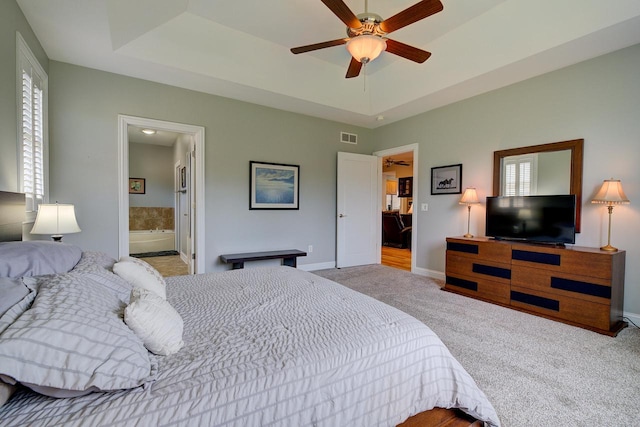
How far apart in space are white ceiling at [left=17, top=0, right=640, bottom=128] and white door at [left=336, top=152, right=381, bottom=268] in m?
1.12

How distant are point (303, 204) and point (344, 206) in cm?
77

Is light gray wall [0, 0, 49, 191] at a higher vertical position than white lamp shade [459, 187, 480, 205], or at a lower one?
higher

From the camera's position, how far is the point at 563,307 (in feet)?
8.96

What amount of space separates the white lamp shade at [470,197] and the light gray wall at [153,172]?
269 inches

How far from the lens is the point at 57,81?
10.0ft

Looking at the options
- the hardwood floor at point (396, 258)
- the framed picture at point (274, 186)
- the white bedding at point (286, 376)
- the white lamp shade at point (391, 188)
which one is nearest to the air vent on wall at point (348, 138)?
the framed picture at point (274, 186)

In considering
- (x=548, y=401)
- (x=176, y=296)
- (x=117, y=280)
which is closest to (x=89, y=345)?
(x=117, y=280)

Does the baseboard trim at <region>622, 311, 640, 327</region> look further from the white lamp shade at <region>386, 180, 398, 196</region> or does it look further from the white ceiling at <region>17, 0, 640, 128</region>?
the white lamp shade at <region>386, 180, 398, 196</region>

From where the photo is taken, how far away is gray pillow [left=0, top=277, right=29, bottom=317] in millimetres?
789

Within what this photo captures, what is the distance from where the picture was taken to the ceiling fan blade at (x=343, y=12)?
1.96 m

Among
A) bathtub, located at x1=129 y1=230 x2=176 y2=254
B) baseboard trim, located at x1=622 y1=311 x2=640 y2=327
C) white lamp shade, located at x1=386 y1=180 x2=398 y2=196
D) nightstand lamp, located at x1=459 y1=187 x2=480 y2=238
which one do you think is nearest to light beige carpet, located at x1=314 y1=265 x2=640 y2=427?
baseboard trim, located at x1=622 y1=311 x2=640 y2=327

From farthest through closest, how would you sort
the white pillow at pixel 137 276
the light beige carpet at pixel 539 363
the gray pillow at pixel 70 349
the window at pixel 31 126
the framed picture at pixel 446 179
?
the framed picture at pixel 446 179
the window at pixel 31 126
the light beige carpet at pixel 539 363
the white pillow at pixel 137 276
the gray pillow at pixel 70 349

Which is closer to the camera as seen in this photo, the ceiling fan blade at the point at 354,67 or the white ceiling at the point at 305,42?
the white ceiling at the point at 305,42

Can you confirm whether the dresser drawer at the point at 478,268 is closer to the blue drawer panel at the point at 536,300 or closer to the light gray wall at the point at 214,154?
the blue drawer panel at the point at 536,300
